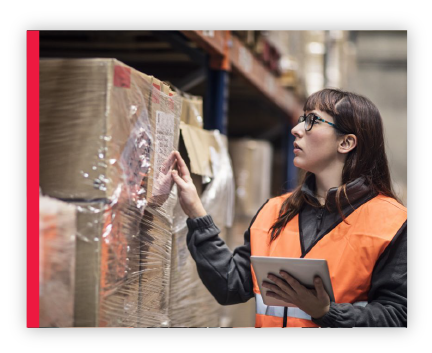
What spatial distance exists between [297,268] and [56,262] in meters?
0.73

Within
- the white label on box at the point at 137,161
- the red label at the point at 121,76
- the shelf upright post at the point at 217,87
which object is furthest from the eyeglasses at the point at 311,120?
the shelf upright post at the point at 217,87

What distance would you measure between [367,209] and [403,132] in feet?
52.4

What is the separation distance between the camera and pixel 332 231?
208 cm

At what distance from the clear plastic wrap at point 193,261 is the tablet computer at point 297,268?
691 mm

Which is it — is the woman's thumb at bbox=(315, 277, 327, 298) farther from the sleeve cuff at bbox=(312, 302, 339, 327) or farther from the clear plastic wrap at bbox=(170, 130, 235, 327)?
the clear plastic wrap at bbox=(170, 130, 235, 327)

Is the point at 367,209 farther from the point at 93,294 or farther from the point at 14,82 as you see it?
the point at 14,82

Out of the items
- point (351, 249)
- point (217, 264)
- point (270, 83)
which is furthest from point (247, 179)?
point (351, 249)

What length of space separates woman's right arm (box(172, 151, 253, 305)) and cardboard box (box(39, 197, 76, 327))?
23.0 inches

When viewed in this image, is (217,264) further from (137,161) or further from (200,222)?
(137,161)

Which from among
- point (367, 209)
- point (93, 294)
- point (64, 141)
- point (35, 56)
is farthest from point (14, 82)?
point (367, 209)

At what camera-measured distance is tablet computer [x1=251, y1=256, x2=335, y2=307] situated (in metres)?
1.79

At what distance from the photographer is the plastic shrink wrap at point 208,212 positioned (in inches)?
102

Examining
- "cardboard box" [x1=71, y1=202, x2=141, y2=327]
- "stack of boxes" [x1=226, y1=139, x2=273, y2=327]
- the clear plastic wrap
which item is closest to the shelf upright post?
the clear plastic wrap

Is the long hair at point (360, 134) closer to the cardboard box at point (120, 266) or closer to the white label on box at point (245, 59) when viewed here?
the cardboard box at point (120, 266)
